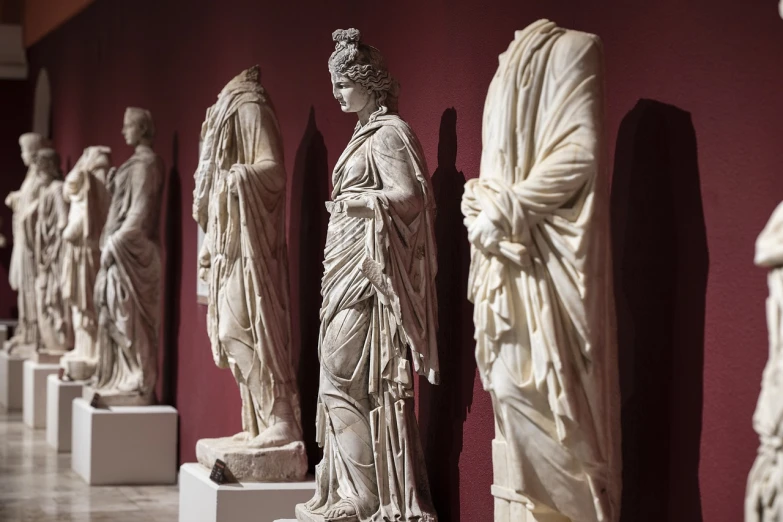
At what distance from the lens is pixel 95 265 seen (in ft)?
36.0

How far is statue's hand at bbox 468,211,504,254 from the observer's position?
386cm

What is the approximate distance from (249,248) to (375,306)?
1.48m

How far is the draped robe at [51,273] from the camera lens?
12.5 m

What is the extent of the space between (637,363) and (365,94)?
73.2 inches

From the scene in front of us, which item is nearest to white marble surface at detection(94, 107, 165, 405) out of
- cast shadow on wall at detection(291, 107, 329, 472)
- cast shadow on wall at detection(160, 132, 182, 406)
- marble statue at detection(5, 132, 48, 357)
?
cast shadow on wall at detection(160, 132, 182, 406)

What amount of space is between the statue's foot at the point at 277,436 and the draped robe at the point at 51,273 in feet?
20.5

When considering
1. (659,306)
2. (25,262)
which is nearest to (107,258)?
(25,262)

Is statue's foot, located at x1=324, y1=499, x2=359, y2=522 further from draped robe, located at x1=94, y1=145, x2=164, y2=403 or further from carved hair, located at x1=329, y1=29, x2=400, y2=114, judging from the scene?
draped robe, located at x1=94, y1=145, x2=164, y2=403

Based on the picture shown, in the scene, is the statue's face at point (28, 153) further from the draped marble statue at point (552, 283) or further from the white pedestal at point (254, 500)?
the draped marble statue at point (552, 283)


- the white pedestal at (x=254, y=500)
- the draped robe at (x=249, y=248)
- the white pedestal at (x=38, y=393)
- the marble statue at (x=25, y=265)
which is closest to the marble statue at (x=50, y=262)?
the white pedestal at (x=38, y=393)

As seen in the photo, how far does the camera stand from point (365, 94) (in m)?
5.39

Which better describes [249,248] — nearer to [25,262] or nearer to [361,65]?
[361,65]

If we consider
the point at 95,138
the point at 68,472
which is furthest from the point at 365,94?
the point at 95,138

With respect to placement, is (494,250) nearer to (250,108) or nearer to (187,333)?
(250,108)
